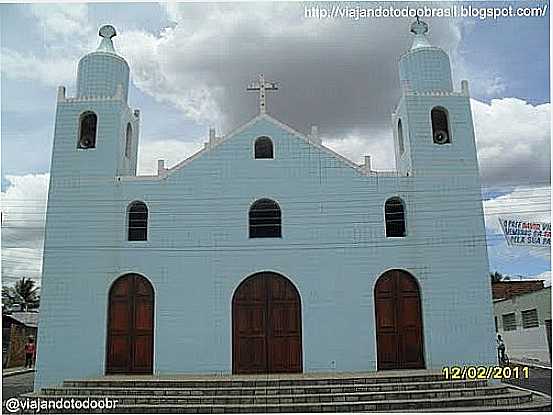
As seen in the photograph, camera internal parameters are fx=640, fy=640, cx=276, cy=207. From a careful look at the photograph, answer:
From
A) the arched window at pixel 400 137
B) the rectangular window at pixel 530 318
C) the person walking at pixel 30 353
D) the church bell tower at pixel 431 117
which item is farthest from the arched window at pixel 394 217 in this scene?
the person walking at pixel 30 353

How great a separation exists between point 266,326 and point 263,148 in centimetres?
374

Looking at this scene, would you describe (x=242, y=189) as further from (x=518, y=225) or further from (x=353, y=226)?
(x=518, y=225)

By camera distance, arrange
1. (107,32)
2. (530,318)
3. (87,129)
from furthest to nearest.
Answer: (530,318) < (87,129) < (107,32)

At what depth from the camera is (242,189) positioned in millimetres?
13195

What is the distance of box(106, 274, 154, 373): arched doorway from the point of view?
41.1 feet

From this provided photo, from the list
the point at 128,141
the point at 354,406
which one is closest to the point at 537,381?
the point at 354,406

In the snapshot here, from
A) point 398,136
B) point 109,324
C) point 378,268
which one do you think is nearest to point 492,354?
point 378,268

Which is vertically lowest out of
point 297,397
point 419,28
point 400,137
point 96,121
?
point 297,397

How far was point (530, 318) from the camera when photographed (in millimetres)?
15422

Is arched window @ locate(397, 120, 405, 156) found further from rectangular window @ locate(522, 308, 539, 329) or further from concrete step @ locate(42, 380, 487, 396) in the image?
concrete step @ locate(42, 380, 487, 396)

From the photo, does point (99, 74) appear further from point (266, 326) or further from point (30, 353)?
point (30, 353)

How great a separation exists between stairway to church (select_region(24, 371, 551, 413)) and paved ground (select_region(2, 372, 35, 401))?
82cm

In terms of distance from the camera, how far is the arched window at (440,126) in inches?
535
